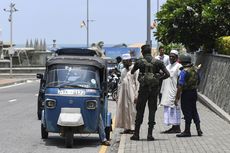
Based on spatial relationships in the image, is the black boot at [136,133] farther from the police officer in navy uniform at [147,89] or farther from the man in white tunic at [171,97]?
the man in white tunic at [171,97]

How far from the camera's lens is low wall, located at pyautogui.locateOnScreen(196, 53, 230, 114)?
18.3 metres

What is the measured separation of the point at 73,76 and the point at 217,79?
848 centimetres

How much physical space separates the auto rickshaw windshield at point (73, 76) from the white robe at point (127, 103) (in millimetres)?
1026

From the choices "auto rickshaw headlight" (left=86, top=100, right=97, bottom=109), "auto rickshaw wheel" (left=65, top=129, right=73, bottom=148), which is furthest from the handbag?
"auto rickshaw wheel" (left=65, top=129, right=73, bottom=148)

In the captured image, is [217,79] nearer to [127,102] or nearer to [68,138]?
[127,102]

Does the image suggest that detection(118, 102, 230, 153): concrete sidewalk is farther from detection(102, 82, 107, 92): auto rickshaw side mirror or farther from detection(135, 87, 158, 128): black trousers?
Result: detection(102, 82, 107, 92): auto rickshaw side mirror

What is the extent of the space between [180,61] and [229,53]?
8818mm

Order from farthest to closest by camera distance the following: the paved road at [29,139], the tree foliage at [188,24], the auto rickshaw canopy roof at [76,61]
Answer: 1. the tree foliage at [188,24]
2. the auto rickshaw canopy roof at [76,61]
3. the paved road at [29,139]

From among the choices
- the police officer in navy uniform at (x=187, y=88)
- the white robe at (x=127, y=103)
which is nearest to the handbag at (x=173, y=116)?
the police officer in navy uniform at (x=187, y=88)

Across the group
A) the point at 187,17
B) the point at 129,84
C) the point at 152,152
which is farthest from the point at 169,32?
the point at 152,152

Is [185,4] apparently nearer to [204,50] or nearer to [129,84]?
[204,50]

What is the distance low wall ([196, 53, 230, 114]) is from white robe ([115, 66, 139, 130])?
3855mm

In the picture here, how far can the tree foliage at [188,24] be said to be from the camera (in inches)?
1008

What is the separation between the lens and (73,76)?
531 inches
